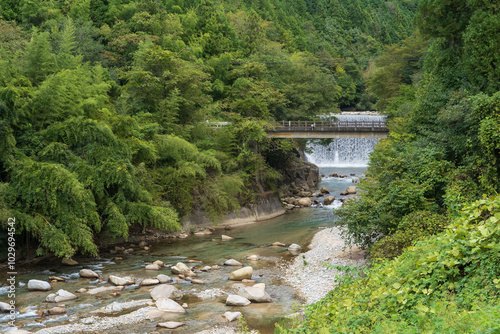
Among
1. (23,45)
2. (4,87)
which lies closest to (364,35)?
(23,45)

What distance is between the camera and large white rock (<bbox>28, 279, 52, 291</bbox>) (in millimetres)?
14945

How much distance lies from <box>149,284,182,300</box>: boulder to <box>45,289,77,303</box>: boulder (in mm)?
2446

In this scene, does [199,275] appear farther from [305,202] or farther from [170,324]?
[305,202]

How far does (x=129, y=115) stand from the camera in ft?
80.2

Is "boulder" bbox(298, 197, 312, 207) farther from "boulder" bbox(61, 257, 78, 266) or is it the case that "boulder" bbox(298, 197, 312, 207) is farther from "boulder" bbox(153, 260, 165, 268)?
"boulder" bbox(61, 257, 78, 266)

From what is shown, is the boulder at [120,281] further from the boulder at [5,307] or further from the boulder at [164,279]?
the boulder at [5,307]

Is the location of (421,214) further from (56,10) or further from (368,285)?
(56,10)

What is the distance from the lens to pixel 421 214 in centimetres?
1366

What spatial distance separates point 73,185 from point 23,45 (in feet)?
43.1

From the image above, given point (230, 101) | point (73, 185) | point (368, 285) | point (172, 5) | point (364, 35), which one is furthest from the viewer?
point (364, 35)

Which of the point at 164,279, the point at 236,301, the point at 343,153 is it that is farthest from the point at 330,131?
the point at 236,301

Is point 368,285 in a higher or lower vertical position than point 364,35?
lower

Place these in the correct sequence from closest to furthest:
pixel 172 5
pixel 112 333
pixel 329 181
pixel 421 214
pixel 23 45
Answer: pixel 112 333 < pixel 421 214 < pixel 23 45 < pixel 329 181 < pixel 172 5

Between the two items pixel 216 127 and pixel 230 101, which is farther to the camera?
pixel 230 101
